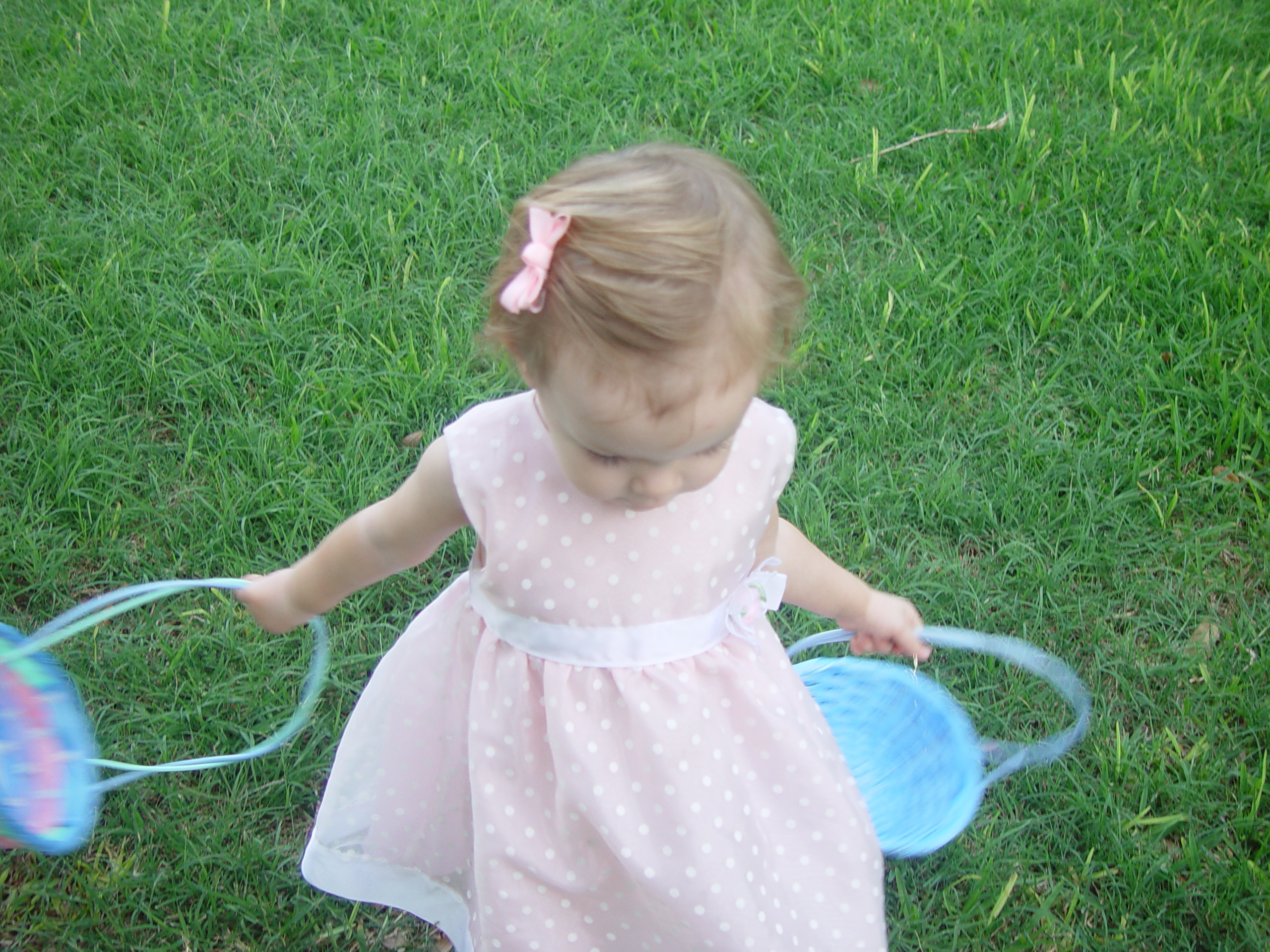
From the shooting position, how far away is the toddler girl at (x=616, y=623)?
0.98m

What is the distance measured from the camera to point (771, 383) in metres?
2.21

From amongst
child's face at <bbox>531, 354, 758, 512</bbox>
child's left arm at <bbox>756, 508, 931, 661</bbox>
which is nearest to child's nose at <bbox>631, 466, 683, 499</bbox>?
child's face at <bbox>531, 354, 758, 512</bbox>

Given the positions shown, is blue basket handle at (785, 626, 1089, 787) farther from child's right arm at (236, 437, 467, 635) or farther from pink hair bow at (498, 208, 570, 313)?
pink hair bow at (498, 208, 570, 313)

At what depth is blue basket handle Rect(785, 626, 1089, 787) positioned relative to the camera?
165cm

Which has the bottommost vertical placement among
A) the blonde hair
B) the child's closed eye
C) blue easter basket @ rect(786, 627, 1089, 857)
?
blue easter basket @ rect(786, 627, 1089, 857)

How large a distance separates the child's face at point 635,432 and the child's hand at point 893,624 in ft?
1.63

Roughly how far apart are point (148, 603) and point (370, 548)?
0.81 m

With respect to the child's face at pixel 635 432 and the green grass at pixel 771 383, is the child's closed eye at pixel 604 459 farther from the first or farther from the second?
the green grass at pixel 771 383

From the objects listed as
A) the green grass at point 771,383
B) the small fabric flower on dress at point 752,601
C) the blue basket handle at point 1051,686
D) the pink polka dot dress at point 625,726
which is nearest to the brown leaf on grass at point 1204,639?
the green grass at point 771,383

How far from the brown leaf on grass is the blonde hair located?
→ 1310 millimetres

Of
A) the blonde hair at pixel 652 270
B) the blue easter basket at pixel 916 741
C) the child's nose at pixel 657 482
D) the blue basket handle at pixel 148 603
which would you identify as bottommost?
the blue easter basket at pixel 916 741

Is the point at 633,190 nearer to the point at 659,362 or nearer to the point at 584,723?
the point at 659,362

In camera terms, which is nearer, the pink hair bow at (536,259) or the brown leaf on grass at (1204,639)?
the pink hair bow at (536,259)

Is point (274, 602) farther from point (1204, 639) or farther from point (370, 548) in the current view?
point (1204, 639)
